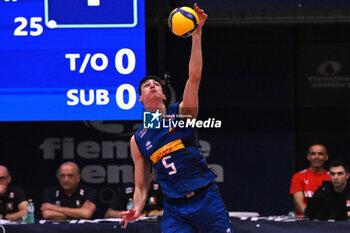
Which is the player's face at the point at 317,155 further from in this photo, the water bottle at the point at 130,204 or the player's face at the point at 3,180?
the player's face at the point at 3,180

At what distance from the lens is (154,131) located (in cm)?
540

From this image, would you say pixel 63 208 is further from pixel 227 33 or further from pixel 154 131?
pixel 227 33

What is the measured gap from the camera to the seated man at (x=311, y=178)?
8367 mm

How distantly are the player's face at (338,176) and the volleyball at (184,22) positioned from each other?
9.16 ft

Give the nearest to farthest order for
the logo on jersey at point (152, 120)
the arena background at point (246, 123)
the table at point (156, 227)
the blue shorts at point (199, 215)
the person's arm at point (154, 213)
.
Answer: the blue shorts at point (199, 215), the logo on jersey at point (152, 120), the table at point (156, 227), the person's arm at point (154, 213), the arena background at point (246, 123)

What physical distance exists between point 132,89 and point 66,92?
0.75 m

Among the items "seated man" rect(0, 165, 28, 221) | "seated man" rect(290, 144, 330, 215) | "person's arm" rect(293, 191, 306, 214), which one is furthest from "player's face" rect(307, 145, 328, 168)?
"seated man" rect(0, 165, 28, 221)

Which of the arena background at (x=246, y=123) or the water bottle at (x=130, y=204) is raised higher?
the arena background at (x=246, y=123)

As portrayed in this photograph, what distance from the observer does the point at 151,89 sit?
17.6 ft

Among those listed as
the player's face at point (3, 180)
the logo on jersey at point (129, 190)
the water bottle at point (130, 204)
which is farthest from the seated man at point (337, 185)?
the player's face at point (3, 180)

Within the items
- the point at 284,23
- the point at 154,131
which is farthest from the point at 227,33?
the point at 154,131

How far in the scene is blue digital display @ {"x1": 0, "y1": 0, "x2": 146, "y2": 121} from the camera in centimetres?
723

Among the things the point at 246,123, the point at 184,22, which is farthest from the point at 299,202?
the point at 184,22

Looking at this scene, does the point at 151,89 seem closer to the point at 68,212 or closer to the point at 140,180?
the point at 140,180
